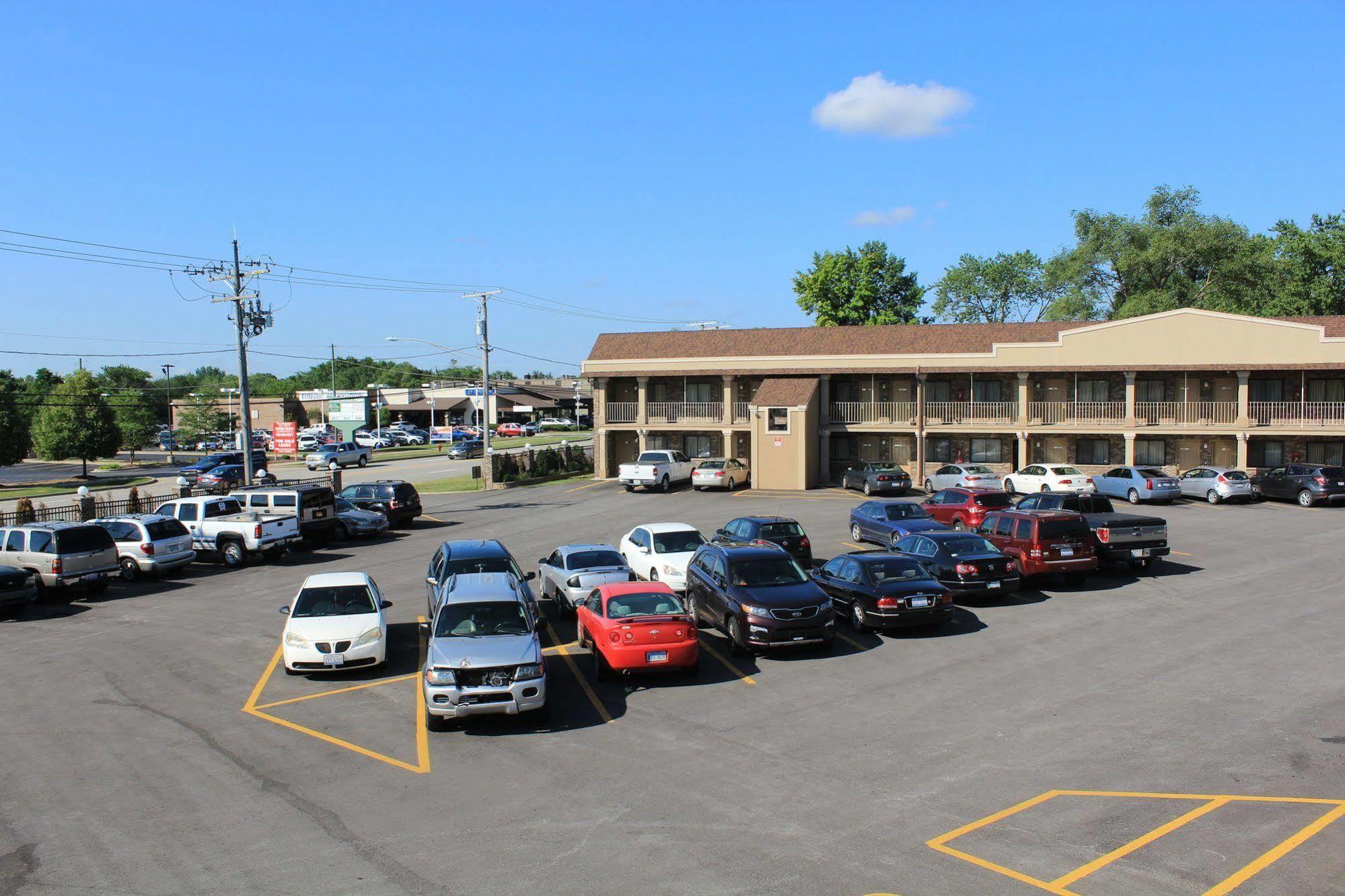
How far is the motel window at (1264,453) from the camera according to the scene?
4334 cm

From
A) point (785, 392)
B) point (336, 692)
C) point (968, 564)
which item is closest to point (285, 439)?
point (785, 392)

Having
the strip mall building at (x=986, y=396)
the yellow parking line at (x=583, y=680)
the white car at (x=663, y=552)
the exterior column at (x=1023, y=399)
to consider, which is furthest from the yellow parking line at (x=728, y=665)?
the exterior column at (x=1023, y=399)

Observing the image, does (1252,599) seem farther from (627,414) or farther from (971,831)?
(627,414)

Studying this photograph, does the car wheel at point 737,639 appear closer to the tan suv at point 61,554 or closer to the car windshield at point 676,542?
the car windshield at point 676,542

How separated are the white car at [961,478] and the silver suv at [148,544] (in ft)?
91.2

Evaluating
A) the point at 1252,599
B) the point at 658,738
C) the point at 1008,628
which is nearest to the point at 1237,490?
the point at 1252,599

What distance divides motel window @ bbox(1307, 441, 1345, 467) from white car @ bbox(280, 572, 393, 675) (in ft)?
134

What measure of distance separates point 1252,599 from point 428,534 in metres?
25.4

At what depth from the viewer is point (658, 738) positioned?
42.3 feet

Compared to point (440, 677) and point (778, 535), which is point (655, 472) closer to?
point (778, 535)

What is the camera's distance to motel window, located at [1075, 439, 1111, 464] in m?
46.2

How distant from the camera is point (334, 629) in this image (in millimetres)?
16344

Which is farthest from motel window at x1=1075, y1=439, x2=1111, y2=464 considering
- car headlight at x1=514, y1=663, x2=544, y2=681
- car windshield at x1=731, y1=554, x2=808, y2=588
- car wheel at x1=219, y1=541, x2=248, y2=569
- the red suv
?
car headlight at x1=514, y1=663, x2=544, y2=681

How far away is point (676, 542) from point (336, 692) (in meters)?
8.82
